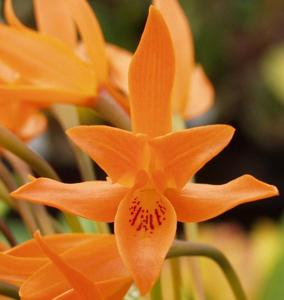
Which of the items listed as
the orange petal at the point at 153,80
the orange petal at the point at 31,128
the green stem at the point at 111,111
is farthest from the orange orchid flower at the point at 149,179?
the orange petal at the point at 31,128

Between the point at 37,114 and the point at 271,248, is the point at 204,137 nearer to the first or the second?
the point at 37,114

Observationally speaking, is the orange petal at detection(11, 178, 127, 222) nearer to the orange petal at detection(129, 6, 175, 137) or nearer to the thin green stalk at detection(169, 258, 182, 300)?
the orange petal at detection(129, 6, 175, 137)

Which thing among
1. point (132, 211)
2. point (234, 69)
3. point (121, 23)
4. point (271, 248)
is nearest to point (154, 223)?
point (132, 211)

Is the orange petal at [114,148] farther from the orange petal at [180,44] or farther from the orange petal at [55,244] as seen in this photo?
the orange petal at [180,44]

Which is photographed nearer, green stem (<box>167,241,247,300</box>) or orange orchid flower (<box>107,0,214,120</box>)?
green stem (<box>167,241,247,300</box>)

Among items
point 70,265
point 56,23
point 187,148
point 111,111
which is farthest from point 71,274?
point 56,23

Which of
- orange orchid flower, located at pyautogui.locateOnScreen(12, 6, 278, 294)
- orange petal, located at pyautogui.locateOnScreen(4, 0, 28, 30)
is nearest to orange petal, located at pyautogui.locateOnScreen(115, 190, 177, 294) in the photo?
orange orchid flower, located at pyautogui.locateOnScreen(12, 6, 278, 294)
